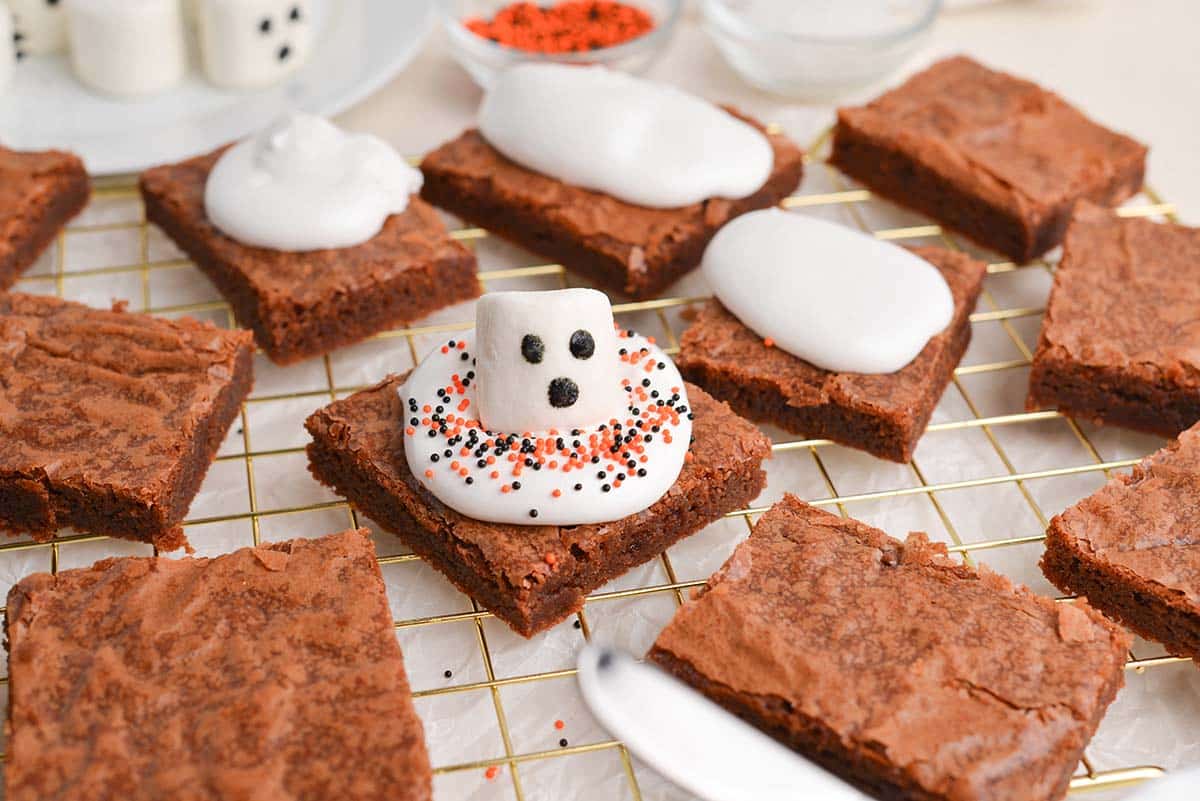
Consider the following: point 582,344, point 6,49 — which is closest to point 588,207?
point 582,344

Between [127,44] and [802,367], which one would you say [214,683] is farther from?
[127,44]

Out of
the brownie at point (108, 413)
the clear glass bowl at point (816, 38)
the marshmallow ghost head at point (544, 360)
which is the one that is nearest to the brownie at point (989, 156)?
the clear glass bowl at point (816, 38)

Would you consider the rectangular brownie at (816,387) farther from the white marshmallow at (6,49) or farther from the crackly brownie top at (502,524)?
the white marshmallow at (6,49)

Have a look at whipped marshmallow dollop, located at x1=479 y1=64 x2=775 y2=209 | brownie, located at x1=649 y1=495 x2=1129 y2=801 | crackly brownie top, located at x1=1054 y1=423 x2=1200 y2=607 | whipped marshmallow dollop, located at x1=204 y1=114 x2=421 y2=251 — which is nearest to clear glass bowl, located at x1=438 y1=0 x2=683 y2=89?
whipped marshmallow dollop, located at x1=479 y1=64 x2=775 y2=209

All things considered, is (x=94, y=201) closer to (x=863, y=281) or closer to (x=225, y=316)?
(x=225, y=316)

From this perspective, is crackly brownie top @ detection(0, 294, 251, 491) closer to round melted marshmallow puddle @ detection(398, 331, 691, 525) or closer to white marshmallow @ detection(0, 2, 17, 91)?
round melted marshmallow puddle @ detection(398, 331, 691, 525)

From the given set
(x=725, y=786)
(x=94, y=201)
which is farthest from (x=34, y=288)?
(x=725, y=786)
